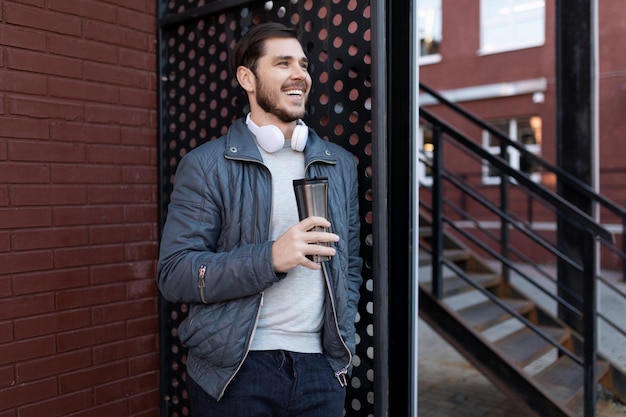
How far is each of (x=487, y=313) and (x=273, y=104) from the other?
3.21m

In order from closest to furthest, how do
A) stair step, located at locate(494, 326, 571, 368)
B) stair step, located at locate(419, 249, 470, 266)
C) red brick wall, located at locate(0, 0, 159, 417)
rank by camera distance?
red brick wall, located at locate(0, 0, 159, 417) < stair step, located at locate(494, 326, 571, 368) < stair step, located at locate(419, 249, 470, 266)

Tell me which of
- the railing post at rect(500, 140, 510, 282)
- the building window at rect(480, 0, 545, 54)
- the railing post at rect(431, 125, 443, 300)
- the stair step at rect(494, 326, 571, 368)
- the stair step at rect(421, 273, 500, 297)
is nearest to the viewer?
the railing post at rect(431, 125, 443, 300)

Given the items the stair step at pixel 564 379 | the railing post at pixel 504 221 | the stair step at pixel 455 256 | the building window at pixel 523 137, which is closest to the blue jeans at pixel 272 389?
the stair step at pixel 564 379

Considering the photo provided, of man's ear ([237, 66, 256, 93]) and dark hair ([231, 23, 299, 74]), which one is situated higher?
dark hair ([231, 23, 299, 74])

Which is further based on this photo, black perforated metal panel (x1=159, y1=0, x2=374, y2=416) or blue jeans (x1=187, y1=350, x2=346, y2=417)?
black perforated metal panel (x1=159, y1=0, x2=374, y2=416)

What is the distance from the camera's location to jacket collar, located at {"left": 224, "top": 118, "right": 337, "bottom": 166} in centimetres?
171

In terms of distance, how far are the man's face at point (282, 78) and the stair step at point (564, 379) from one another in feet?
8.85

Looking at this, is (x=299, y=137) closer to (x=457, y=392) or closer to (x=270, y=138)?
(x=270, y=138)

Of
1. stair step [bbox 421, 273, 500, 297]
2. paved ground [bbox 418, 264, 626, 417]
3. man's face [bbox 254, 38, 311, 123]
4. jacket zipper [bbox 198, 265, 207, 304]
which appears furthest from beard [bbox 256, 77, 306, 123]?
paved ground [bbox 418, 264, 626, 417]

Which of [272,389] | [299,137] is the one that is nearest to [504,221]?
[299,137]

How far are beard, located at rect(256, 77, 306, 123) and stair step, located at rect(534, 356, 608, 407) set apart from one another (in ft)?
8.76

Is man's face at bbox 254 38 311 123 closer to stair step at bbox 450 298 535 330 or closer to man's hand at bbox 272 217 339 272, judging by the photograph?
man's hand at bbox 272 217 339 272

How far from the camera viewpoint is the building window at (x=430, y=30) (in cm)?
1354

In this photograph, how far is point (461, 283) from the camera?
4.77 metres
